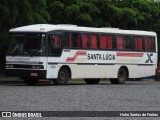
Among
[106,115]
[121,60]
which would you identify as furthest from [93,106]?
[121,60]

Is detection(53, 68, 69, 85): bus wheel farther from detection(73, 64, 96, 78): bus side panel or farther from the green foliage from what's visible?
the green foliage

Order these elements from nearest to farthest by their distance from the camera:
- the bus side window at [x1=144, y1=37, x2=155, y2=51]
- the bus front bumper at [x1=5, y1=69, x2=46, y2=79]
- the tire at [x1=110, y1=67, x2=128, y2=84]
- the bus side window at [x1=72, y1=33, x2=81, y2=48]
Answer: the bus front bumper at [x1=5, y1=69, x2=46, y2=79]
the bus side window at [x1=72, y1=33, x2=81, y2=48]
the tire at [x1=110, y1=67, x2=128, y2=84]
the bus side window at [x1=144, y1=37, x2=155, y2=51]

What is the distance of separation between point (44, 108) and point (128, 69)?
18675mm

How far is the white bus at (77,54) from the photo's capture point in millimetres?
30219

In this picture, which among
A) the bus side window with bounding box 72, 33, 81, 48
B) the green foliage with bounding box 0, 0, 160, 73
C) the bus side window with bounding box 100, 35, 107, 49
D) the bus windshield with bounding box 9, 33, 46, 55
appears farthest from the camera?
the bus side window with bounding box 100, 35, 107, 49

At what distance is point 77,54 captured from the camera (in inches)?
1256

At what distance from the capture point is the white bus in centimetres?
3022

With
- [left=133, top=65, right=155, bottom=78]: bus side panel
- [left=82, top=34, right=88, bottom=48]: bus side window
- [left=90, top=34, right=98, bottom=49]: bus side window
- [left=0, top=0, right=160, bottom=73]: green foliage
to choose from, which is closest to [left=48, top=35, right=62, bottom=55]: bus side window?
[left=82, top=34, right=88, bottom=48]: bus side window

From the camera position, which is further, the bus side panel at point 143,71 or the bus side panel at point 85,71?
the bus side panel at point 143,71

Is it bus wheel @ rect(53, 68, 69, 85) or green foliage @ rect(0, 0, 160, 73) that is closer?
bus wheel @ rect(53, 68, 69, 85)

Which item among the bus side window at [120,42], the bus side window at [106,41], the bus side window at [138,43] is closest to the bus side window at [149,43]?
the bus side window at [138,43]

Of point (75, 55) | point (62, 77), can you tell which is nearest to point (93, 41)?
point (75, 55)

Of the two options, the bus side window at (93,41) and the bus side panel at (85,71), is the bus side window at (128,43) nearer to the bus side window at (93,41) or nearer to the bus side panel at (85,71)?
the bus side window at (93,41)

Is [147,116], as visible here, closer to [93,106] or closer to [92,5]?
[93,106]
